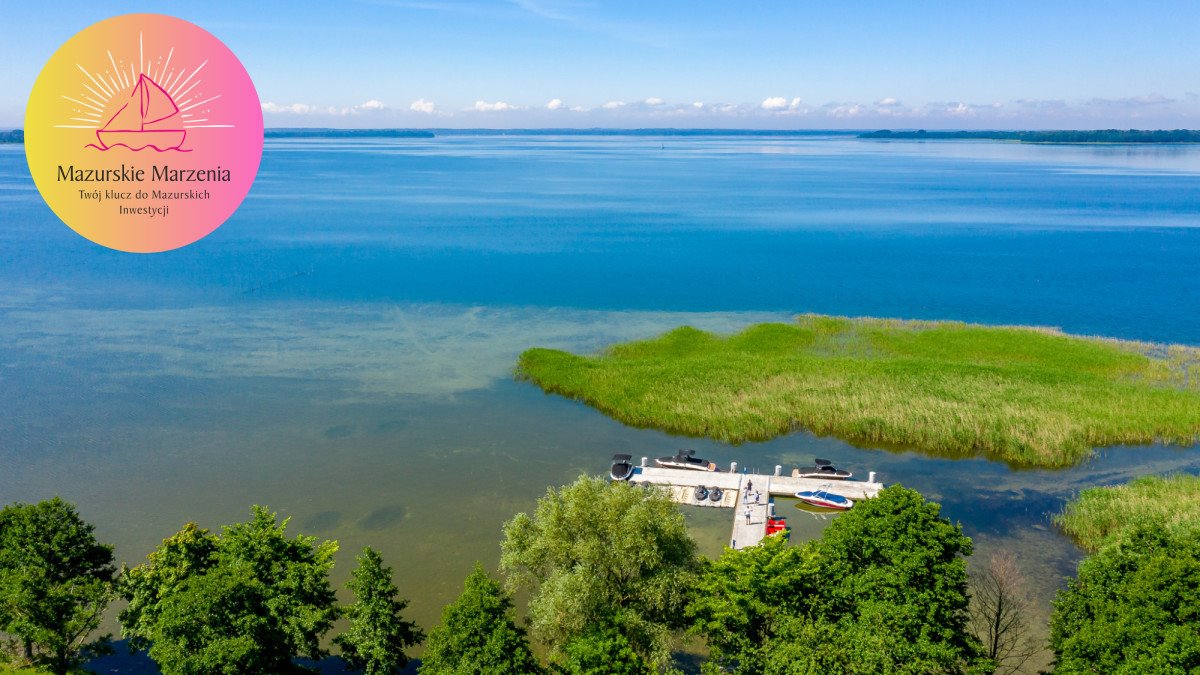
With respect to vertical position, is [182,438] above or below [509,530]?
below

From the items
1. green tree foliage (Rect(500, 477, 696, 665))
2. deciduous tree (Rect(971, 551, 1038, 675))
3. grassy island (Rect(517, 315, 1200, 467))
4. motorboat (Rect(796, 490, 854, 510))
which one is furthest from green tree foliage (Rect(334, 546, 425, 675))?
grassy island (Rect(517, 315, 1200, 467))

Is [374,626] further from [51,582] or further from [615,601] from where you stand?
[51,582]

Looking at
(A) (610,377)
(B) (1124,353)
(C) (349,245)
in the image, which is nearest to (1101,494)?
(B) (1124,353)

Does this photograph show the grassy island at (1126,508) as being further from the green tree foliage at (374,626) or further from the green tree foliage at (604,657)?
the green tree foliage at (374,626)

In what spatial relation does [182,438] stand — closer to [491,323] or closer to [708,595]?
[491,323]

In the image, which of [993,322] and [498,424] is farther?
[993,322]

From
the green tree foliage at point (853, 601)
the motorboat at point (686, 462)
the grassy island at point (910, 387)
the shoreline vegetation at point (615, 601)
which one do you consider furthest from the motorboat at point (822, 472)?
the green tree foliage at point (853, 601)
